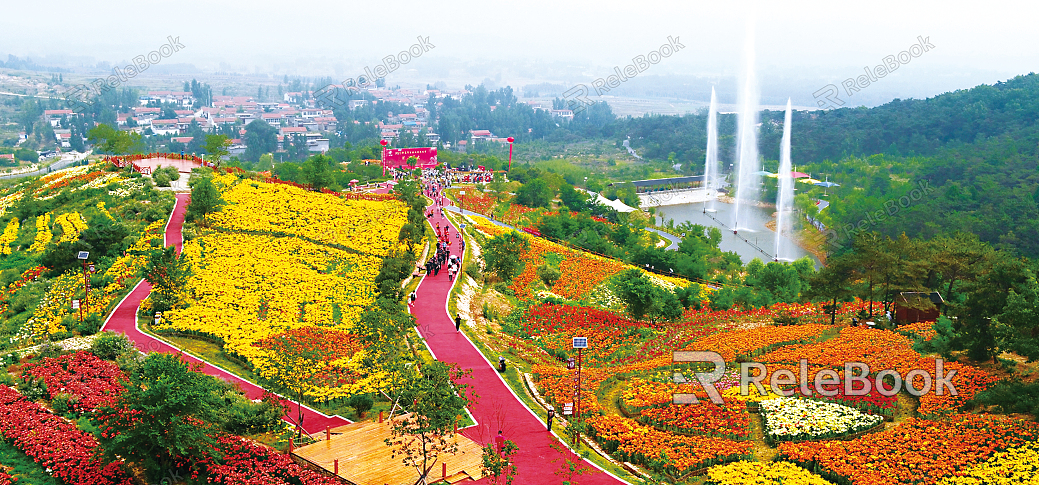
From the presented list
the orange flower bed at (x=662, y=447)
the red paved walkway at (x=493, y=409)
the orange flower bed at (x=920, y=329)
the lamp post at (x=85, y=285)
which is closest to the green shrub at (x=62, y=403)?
the lamp post at (x=85, y=285)

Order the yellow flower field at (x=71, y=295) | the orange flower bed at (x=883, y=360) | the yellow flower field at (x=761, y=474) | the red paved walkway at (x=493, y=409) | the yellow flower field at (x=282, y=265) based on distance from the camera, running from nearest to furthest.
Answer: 1. the yellow flower field at (x=761, y=474)
2. the red paved walkway at (x=493, y=409)
3. the orange flower bed at (x=883, y=360)
4. the yellow flower field at (x=282, y=265)
5. the yellow flower field at (x=71, y=295)

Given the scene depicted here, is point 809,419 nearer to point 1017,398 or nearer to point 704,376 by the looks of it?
point 704,376

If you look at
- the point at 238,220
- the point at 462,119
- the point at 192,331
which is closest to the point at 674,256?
the point at 238,220

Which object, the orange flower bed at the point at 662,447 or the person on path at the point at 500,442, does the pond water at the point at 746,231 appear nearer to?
the orange flower bed at the point at 662,447

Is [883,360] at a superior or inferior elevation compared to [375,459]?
superior

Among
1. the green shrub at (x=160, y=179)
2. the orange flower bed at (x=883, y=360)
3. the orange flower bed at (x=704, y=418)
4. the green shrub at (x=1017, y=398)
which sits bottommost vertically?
the orange flower bed at (x=704, y=418)

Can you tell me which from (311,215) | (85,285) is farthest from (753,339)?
(85,285)

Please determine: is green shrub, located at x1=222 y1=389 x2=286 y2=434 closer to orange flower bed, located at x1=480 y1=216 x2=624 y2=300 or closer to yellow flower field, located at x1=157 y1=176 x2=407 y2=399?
yellow flower field, located at x1=157 y1=176 x2=407 y2=399

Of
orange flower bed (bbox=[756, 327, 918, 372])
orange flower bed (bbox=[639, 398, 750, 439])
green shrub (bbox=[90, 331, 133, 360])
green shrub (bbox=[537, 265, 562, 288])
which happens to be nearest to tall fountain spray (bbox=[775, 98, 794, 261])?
green shrub (bbox=[537, 265, 562, 288])
